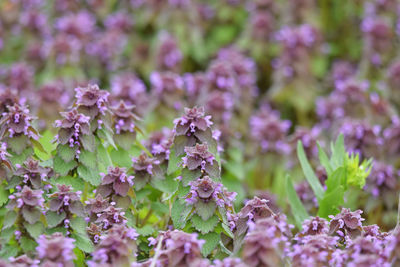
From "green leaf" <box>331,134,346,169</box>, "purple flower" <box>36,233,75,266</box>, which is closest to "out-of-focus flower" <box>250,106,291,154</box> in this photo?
"green leaf" <box>331,134,346,169</box>

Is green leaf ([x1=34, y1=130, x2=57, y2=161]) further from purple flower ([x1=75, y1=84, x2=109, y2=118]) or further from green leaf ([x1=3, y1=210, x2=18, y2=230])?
green leaf ([x1=3, y1=210, x2=18, y2=230])

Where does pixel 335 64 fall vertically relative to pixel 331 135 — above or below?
above

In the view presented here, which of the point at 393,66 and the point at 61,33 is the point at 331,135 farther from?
the point at 61,33

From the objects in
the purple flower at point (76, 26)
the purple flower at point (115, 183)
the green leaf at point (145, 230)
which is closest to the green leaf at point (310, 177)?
the green leaf at point (145, 230)

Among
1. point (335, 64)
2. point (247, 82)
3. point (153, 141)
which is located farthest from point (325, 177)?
point (335, 64)

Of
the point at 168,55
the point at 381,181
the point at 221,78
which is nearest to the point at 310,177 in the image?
the point at 381,181

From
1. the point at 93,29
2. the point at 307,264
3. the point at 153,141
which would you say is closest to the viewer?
the point at 307,264

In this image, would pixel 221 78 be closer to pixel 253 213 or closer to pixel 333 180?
pixel 333 180
